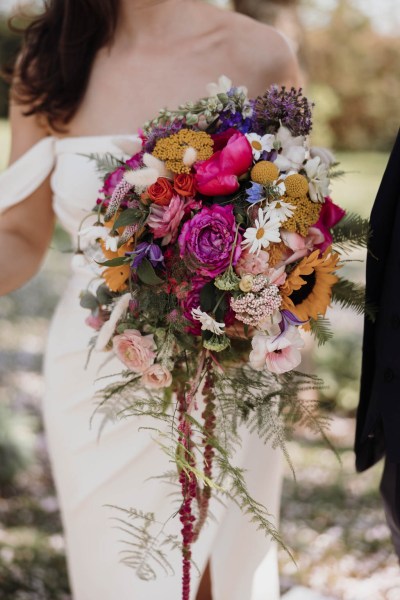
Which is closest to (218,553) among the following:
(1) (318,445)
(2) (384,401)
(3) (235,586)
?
(3) (235,586)

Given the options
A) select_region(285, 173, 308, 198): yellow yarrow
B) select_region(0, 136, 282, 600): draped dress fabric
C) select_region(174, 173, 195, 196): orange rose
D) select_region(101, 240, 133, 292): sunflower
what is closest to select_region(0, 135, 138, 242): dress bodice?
select_region(0, 136, 282, 600): draped dress fabric

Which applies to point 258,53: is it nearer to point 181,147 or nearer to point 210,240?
point 181,147

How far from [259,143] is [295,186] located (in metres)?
0.13

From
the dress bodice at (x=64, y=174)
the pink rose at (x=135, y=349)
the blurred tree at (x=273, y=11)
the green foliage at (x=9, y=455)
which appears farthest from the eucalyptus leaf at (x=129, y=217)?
the green foliage at (x=9, y=455)

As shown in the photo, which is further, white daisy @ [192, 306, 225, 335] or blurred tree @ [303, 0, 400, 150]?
blurred tree @ [303, 0, 400, 150]

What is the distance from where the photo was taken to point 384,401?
1.88 metres

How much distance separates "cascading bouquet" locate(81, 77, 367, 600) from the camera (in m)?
1.58

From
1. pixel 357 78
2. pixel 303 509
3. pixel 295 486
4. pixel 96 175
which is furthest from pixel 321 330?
pixel 357 78

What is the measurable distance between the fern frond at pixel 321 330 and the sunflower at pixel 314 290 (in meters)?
0.02

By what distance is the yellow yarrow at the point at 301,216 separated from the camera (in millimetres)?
1629

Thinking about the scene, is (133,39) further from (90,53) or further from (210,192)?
(210,192)

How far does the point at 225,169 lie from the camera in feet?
5.29

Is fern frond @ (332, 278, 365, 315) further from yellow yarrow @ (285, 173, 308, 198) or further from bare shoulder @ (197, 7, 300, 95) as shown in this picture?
bare shoulder @ (197, 7, 300, 95)

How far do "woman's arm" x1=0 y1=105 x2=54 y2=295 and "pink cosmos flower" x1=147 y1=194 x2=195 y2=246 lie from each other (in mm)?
1057
